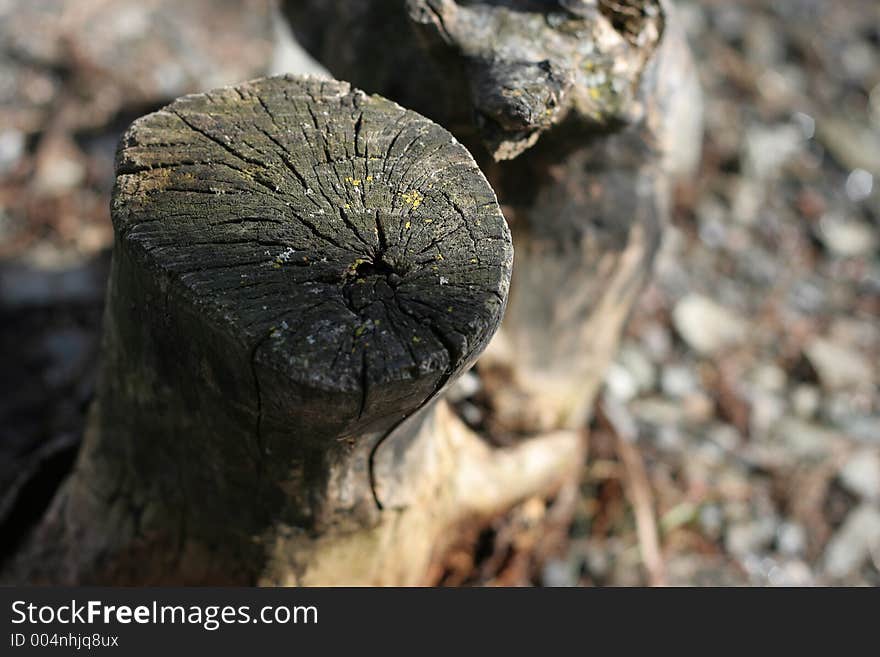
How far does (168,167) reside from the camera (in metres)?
1.53

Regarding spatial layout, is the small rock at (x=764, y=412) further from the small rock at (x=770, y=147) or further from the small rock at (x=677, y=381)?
the small rock at (x=770, y=147)

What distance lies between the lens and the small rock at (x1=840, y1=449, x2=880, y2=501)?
→ 339 centimetres

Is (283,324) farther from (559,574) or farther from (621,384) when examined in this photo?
(621,384)

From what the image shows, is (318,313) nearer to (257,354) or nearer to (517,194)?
(257,354)

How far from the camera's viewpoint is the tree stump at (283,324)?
4.49 feet

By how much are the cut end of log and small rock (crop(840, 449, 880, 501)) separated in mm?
2513

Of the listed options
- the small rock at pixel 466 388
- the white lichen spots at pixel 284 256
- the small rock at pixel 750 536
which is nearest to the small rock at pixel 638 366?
the small rock at pixel 750 536

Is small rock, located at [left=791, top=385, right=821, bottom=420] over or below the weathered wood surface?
below

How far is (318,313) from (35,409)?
2.28m

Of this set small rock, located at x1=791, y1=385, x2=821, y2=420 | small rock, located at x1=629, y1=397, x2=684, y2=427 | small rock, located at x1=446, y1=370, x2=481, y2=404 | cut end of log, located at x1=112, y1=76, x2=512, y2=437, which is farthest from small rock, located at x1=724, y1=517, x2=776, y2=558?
cut end of log, located at x1=112, y1=76, x2=512, y2=437

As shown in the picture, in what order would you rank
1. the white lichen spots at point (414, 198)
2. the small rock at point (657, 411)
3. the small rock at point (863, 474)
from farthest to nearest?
the small rock at point (657, 411), the small rock at point (863, 474), the white lichen spots at point (414, 198)

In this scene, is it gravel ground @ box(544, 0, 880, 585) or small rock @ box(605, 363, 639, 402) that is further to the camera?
small rock @ box(605, 363, 639, 402)

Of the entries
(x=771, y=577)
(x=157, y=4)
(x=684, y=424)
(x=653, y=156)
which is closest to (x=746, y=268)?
(x=684, y=424)

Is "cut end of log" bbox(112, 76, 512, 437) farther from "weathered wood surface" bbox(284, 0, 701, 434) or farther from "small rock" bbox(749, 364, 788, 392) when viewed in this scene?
"small rock" bbox(749, 364, 788, 392)
